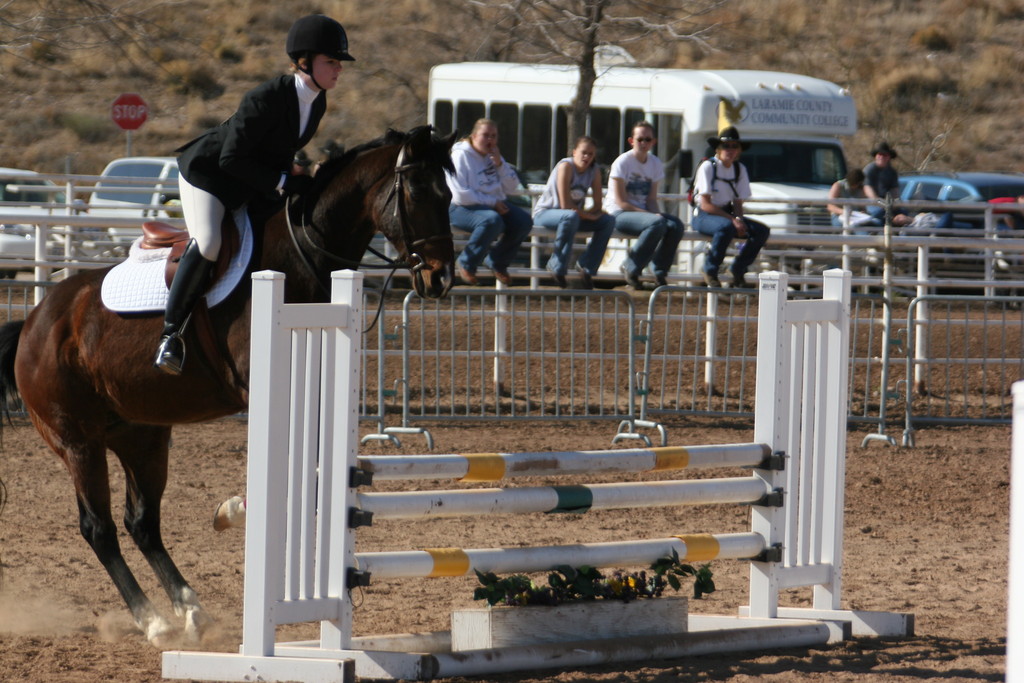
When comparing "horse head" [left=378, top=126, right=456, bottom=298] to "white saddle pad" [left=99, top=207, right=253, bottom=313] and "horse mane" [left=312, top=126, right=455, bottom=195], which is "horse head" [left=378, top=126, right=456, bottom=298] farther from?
"white saddle pad" [left=99, top=207, right=253, bottom=313]

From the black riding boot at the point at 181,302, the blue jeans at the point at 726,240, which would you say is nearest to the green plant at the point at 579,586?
the black riding boot at the point at 181,302

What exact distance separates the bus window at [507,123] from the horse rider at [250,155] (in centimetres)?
1432

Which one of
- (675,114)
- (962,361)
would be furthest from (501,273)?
(675,114)

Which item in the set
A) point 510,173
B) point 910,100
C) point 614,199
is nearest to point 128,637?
point 510,173

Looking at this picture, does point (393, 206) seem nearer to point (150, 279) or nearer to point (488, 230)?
point (150, 279)

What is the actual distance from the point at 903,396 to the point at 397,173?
23.8 ft

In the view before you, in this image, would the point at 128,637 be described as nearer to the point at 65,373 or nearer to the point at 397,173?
the point at 65,373

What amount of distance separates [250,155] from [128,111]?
713 inches

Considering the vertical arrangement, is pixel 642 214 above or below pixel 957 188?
below

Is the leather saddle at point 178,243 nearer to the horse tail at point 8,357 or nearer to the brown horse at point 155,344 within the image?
the brown horse at point 155,344

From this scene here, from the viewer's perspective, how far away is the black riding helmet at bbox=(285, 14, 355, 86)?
5555 mm

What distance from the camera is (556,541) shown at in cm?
763

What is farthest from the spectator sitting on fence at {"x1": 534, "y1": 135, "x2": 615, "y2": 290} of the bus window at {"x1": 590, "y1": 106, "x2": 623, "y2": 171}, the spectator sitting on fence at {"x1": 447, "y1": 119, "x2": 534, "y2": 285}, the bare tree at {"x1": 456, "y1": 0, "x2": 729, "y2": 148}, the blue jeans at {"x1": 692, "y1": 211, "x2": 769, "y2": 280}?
the bus window at {"x1": 590, "y1": 106, "x2": 623, "y2": 171}

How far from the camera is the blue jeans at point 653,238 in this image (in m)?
11.9
